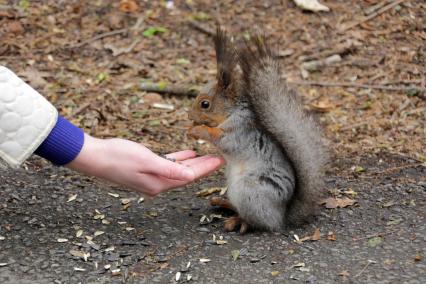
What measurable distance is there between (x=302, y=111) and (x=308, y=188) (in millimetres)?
296

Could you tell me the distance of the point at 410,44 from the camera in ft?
15.5

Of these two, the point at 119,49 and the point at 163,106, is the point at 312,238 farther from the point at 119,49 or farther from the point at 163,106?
the point at 119,49

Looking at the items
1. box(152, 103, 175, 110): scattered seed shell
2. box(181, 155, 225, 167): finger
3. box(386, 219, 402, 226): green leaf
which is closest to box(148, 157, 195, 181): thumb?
box(181, 155, 225, 167): finger

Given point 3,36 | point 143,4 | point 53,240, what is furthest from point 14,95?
point 143,4

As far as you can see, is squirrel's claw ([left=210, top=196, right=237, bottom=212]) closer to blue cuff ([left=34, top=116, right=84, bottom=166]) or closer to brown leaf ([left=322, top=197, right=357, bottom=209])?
brown leaf ([left=322, top=197, right=357, bottom=209])

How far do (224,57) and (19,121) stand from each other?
31.6 inches

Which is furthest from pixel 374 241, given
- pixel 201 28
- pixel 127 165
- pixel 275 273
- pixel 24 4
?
pixel 24 4

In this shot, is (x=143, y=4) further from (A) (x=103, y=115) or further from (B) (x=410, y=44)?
(B) (x=410, y=44)

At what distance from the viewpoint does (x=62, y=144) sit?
8.45ft

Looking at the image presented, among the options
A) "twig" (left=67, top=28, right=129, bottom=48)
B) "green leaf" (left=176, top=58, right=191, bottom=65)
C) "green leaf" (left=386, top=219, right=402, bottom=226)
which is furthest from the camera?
"twig" (left=67, top=28, right=129, bottom=48)

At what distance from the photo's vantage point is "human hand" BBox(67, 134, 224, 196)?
2.59 meters

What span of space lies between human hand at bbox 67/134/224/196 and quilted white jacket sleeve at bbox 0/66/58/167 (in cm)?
18

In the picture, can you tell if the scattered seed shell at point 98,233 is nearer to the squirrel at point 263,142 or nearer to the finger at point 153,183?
the finger at point 153,183

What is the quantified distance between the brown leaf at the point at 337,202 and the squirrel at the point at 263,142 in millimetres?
171
